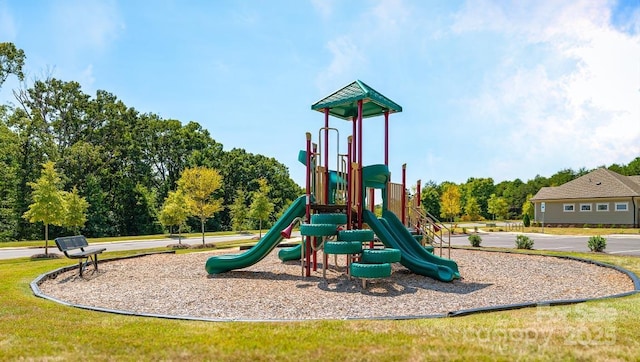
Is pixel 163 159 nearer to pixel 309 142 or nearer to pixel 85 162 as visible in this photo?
pixel 85 162

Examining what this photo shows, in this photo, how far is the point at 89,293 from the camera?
8.16 m

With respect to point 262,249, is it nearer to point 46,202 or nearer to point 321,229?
point 321,229

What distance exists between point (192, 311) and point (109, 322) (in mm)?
1329

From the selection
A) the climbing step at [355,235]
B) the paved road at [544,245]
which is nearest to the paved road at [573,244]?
the paved road at [544,245]

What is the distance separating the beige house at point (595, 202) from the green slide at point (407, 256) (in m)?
31.3

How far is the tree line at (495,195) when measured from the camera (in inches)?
2224

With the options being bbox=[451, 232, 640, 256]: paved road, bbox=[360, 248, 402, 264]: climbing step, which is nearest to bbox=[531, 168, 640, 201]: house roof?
bbox=[451, 232, 640, 256]: paved road

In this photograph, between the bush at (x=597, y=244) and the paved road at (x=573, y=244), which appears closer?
the bush at (x=597, y=244)

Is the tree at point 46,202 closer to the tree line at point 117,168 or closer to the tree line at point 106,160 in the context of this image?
the tree line at point 117,168

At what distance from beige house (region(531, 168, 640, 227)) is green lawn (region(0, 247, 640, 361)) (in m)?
35.3

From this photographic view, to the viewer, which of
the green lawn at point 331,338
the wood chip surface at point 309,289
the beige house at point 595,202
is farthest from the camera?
the beige house at point 595,202

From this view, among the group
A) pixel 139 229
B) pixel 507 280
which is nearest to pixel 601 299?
pixel 507 280

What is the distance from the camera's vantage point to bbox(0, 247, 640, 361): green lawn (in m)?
4.16

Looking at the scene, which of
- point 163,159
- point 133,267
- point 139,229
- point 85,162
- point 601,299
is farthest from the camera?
point 163,159
